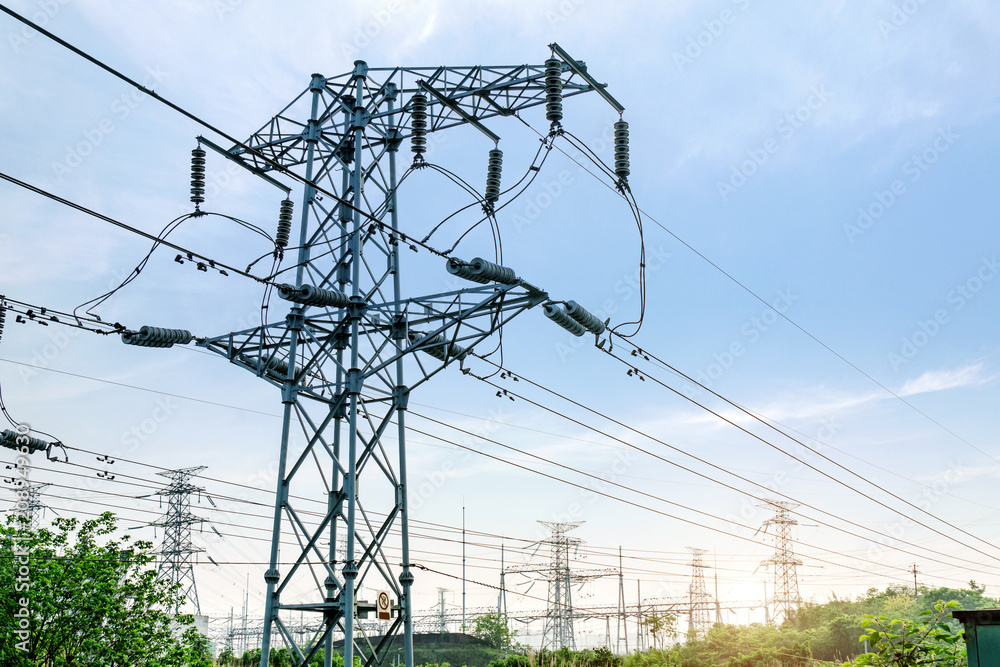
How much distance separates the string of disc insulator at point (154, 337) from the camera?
14453 millimetres

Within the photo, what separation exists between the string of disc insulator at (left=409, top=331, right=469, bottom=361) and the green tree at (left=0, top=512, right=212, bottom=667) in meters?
17.5

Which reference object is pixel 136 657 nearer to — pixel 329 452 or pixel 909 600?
pixel 329 452

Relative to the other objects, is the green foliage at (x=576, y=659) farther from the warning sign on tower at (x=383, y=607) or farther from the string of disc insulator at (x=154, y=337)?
the string of disc insulator at (x=154, y=337)

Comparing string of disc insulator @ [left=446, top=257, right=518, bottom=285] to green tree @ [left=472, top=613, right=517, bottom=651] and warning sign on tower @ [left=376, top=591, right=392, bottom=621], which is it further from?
green tree @ [left=472, top=613, right=517, bottom=651]

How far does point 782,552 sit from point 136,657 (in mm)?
60396

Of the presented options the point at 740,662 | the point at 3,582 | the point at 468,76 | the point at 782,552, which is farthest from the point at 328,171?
the point at 782,552

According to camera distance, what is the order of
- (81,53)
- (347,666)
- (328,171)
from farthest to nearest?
(328,171) → (347,666) → (81,53)

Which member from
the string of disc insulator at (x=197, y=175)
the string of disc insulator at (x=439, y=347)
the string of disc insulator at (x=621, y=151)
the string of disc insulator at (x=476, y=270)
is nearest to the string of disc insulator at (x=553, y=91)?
the string of disc insulator at (x=621, y=151)

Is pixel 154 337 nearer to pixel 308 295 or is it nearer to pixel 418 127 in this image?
pixel 308 295

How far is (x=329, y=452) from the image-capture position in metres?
14.4

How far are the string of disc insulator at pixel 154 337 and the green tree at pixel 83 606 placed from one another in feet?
50.0

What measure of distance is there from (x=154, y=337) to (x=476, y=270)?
6.28 m

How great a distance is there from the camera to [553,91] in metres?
12.6

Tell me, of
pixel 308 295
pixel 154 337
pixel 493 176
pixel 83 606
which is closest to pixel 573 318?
pixel 493 176
